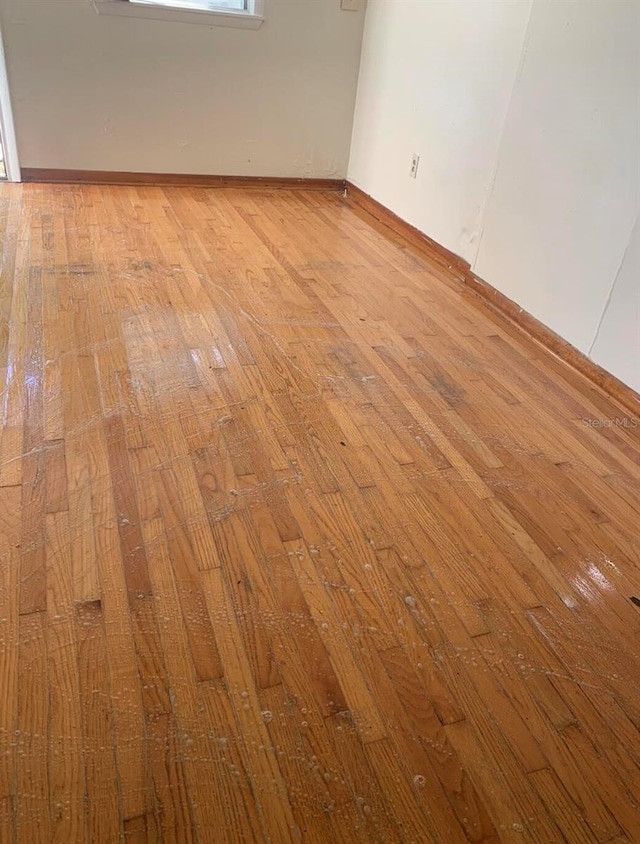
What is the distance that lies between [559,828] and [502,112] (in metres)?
2.66

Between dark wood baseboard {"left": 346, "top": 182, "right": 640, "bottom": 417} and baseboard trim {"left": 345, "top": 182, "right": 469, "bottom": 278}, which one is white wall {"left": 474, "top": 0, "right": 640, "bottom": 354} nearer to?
dark wood baseboard {"left": 346, "top": 182, "right": 640, "bottom": 417}

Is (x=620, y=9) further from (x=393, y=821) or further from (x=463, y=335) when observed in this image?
(x=393, y=821)

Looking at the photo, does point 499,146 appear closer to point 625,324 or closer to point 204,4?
point 625,324

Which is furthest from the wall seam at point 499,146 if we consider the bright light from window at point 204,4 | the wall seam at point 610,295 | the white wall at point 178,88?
the bright light from window at point 204,4

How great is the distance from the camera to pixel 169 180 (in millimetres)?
4023

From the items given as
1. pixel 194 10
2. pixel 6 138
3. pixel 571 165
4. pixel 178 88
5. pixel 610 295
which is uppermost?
pixel 194 10

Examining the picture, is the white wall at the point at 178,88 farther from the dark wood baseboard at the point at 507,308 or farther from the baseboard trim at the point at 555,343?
the baseboard trim at the point at 555,343

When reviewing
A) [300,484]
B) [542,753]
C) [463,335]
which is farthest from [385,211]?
[542,753]

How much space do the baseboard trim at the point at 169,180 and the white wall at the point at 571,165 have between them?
1834 mm

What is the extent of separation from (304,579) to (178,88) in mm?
3388
